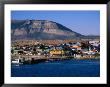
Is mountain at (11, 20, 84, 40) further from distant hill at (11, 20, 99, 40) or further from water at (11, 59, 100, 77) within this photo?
water at (11, 59, 100, 77)

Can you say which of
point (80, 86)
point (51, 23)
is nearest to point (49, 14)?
point (51, 23)

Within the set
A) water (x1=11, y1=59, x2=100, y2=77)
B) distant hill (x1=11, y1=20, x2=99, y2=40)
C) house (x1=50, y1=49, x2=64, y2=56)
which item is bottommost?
water (x1=11, y1=59, x2=100, y2=77)

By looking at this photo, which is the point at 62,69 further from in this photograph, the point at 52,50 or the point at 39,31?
the point at 39,31

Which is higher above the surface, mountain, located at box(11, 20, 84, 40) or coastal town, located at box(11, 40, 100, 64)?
mountain, located at box(11, 20, 84, 40)

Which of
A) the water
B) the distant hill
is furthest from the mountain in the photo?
the water

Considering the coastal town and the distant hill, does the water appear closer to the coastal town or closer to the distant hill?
the coastal town

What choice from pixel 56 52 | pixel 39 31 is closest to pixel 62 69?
pixel 56 52
